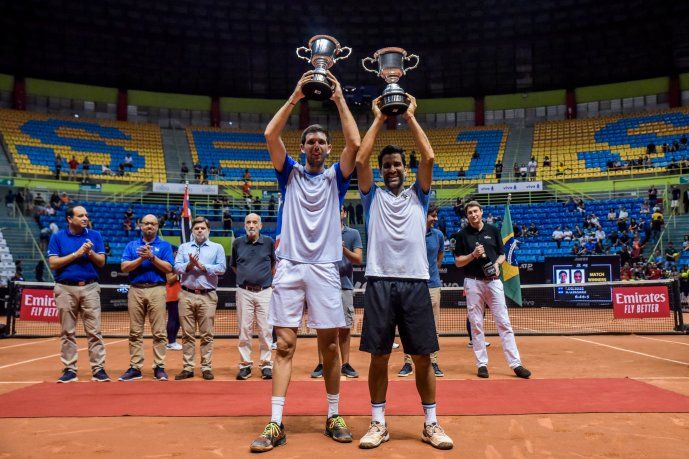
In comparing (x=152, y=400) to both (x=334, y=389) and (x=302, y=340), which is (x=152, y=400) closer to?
(x=334, y=389)

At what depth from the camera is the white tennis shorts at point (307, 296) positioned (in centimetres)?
434

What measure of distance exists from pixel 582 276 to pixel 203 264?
15161 millimetres

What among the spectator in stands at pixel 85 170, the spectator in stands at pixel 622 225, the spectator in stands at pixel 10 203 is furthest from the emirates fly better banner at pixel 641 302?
the spectator in stands at pixel 85 170

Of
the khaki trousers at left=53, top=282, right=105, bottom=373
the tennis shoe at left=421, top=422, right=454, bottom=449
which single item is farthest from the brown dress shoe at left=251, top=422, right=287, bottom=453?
the khaki trousers at left=53, top=282, right=105, bottom=373

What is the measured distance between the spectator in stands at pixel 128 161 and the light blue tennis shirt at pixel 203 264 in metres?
24.9

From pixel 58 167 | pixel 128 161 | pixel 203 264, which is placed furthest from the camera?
pixel 128 161

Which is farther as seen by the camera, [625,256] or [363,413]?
[625,256]

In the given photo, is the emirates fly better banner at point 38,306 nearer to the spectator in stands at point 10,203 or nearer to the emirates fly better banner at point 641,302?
the emirates fly better banner at point 641,302

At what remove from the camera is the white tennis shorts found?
4344mm

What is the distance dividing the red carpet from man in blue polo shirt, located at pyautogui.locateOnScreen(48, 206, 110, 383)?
0.44 m

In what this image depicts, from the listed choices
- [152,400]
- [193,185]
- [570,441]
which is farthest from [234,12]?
[570,441]

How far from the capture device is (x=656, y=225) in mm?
23906

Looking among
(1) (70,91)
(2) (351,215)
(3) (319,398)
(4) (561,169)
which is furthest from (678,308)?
(1) (70,91)

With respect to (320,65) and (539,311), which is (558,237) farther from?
(320,65)
